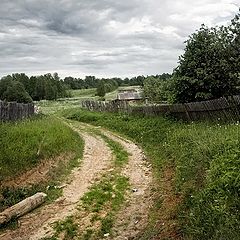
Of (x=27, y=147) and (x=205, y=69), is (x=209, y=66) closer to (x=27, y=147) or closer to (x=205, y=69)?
(x=205, y=69)

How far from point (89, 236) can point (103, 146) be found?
11164 millimetres

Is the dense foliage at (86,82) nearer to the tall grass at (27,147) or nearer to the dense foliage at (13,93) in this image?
the dense foliage at (13,93)

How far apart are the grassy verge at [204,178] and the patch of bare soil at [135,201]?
0.55 meters

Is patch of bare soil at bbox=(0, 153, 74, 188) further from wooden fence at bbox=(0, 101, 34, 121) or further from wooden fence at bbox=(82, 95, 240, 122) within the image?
wooden fence at bbox=(82, 95, 240, 122)

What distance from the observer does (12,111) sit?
19922mm

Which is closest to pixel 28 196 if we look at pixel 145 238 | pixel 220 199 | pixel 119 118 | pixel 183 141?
pixel 145 238

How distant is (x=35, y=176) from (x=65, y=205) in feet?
8.24

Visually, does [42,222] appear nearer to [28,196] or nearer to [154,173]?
[28,196]

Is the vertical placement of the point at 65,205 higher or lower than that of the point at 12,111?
lower

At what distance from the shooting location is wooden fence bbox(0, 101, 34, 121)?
18.5 metres

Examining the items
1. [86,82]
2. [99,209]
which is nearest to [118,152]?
[99,209]

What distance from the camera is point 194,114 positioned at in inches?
797

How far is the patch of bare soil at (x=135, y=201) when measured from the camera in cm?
Answer: 873

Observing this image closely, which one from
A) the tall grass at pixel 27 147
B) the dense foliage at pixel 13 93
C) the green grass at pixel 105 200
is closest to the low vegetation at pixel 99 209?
the green grass at pixel 105 200
